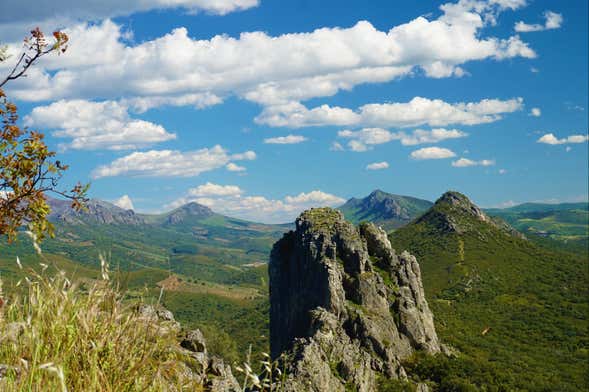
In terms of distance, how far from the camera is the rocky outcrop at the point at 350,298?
5750 centimetres

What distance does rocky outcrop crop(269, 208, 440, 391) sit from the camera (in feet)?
189

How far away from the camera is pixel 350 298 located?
68375 millimetres

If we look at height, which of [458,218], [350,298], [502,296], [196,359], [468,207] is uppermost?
[468,207]

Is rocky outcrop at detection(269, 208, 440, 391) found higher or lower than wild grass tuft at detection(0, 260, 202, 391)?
lower

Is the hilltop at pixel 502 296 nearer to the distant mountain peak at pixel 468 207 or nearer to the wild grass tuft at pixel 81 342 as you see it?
the distant mountain peak at pixel 468 207

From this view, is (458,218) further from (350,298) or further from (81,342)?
(81,342)

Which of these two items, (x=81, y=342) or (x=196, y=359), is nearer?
(x=81, y=342)

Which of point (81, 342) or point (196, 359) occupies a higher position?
point (81, 342)

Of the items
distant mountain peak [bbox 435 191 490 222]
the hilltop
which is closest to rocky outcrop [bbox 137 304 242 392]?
the hilltop

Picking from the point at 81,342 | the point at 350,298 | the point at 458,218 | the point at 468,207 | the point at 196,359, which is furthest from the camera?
the point at 468,207

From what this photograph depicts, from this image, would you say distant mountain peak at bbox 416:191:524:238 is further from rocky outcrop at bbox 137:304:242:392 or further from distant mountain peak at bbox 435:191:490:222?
rocky outcrop at bbox 137:304:242:392

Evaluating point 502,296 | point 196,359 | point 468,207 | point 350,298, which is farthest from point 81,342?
point 468,207

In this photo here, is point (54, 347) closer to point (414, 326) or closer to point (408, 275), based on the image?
point (414, 326)

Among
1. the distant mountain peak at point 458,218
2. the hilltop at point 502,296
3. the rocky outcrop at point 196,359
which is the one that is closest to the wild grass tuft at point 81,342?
the rocky outcrop at point 196,359
